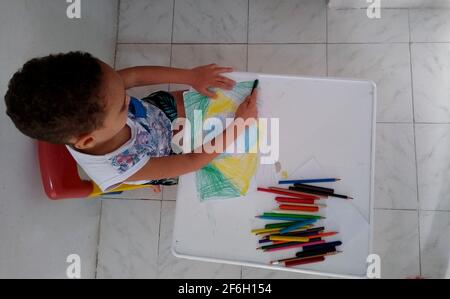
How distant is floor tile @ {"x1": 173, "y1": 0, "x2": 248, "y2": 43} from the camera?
1583mm

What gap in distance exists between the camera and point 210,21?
160 centimetres

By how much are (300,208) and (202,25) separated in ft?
3.35

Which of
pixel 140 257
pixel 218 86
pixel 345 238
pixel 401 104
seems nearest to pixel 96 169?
pixel 218 86

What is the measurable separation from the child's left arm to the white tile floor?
0.50 m

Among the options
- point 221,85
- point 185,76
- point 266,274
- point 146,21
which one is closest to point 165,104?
point 185,76

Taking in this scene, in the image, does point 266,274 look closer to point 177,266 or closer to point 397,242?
point 177,266

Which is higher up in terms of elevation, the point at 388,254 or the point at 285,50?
the point at 285,50

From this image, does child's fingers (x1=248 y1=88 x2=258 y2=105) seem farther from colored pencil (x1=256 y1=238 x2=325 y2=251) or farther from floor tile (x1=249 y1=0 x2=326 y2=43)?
floor tile (x1=249 y1=0 x2=326 y2=43)

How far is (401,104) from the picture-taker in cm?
149

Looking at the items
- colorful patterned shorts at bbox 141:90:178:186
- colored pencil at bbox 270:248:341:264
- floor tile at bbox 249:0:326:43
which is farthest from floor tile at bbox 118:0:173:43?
colored pencil at bbox 270:248:341:264

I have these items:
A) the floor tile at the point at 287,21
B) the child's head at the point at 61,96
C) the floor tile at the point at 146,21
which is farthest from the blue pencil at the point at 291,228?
the floor tile at the point at 146,21

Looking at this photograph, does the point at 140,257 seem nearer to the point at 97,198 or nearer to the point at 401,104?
the point at 97,198

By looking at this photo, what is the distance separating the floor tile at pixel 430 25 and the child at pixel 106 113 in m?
0.99

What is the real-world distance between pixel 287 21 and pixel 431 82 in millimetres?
661
